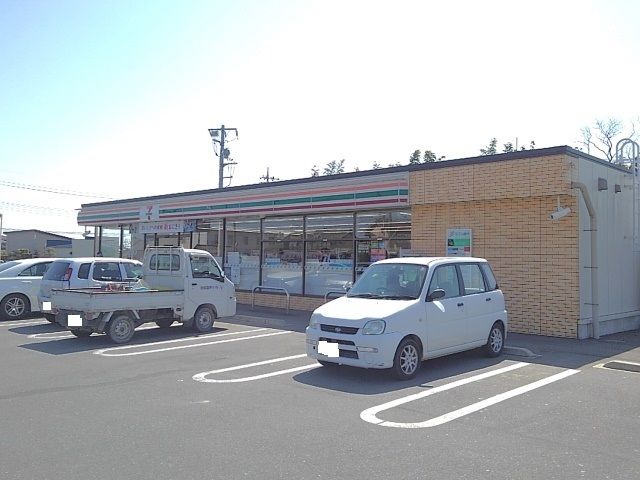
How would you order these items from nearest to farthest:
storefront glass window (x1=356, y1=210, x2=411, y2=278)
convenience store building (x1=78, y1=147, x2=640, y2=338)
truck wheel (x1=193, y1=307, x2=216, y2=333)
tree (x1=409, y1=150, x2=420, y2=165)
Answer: convenience store building (x1=78, y1=147, x2=640, y2=338), truck wheel (x1=193, y1=307, x2=216, y2=333), storefront glass window (x1=356, y1=210, x2=411, y2=278), tree (x1=409, y1=150, x2=420, y2=165)

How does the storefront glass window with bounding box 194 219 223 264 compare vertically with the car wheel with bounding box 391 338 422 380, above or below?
above

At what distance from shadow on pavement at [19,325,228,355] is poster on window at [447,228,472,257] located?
226 inches

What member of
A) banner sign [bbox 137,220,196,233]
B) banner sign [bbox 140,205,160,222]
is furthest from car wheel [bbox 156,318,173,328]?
banner sign [bbox 140,205,160,222]

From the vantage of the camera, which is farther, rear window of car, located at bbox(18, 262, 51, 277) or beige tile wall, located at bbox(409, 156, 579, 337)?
rear window of car, located at bbox(18, 262, 51, 277)

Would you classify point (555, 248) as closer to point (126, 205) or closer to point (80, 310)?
point (80, 310)

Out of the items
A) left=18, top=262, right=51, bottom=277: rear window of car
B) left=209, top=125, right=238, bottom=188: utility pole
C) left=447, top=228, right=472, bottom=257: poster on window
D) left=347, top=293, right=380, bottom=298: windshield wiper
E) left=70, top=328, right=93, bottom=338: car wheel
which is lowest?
left=70, top=328, right=93, bottom=338: car wheel

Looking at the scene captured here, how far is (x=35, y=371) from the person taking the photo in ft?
28.1

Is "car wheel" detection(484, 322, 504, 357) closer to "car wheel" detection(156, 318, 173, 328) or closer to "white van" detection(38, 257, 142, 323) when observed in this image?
"car wheel" detection(156, 318, 173, 328)

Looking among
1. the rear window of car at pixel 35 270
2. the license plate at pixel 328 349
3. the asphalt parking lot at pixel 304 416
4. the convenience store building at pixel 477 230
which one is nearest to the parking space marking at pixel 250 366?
the asphalt parking lot at pixel 304 416

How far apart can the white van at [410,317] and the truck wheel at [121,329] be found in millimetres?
4488

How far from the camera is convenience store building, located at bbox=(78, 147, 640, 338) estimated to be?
12133mm

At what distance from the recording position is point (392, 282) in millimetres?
9078

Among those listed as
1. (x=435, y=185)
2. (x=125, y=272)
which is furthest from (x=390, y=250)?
(x=125, y=272)

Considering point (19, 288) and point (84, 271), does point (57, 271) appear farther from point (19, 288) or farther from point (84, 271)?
point (19, 288)
